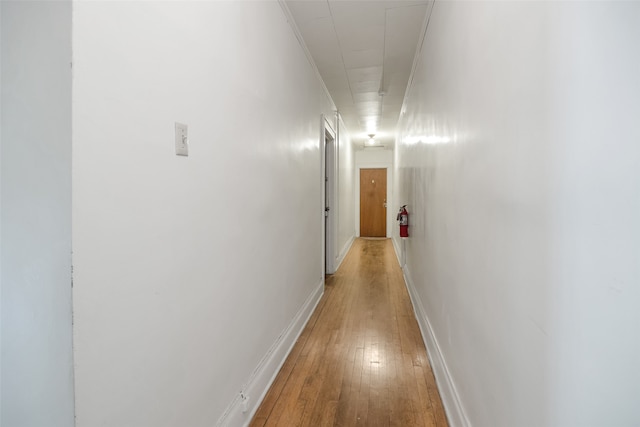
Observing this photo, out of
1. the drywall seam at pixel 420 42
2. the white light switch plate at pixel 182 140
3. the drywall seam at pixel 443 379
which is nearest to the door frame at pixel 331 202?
the drywall seam at pixel 420 42

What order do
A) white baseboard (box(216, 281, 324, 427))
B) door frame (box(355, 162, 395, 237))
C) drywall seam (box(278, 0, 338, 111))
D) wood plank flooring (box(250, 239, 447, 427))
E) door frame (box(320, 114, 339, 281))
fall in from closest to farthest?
white baseboard (box(216, 281, 324, 427))
wood plank flooring (box(250, 239, 447, 427))
drywall seam (box(278, 0, 338, 111))
door frame (box(320, 114, 339, 281))
door frame (box(355, 162, 395, 237))

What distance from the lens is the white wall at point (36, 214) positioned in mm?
681

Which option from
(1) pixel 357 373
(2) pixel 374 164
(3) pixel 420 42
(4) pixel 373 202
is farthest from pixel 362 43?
(4) pixel 373 202

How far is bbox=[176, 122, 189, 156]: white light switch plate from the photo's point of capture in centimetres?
102

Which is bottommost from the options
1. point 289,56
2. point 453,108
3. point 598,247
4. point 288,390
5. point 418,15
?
point 288,390

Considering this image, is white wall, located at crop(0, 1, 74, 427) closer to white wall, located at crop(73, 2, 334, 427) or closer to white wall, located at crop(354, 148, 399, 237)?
white wall, located at crop(73, 2, 334, 427)

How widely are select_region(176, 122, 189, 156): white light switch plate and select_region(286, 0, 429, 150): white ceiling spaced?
1568 millimetres

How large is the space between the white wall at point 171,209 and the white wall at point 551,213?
1.05m

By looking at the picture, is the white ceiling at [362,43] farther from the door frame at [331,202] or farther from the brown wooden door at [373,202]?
the brown wooden door at [373,202]

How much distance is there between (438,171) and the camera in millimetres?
1983

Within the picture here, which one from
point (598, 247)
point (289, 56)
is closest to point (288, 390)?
point (598, 247)

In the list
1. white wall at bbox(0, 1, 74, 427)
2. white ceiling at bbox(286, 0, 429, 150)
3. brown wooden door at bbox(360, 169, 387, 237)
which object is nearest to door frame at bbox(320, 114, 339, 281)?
white ceiling at bbox(286, 0, 429, 150)

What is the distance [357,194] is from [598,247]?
758cm

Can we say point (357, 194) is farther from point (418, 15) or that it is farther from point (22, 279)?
point (22, 279)
